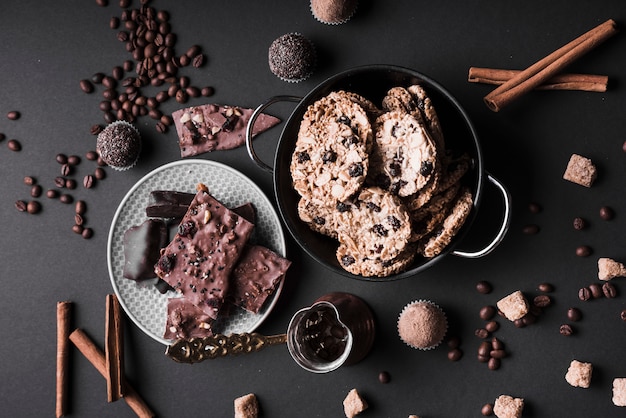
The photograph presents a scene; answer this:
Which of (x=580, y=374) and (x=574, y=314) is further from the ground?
(x=574, y=314)

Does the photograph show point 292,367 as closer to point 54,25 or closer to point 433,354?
point 433,354

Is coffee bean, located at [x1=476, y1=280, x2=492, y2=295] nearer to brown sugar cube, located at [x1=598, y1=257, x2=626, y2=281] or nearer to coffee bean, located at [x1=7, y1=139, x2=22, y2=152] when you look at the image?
brown sugar cube, located at [x1=598, y1=257, x2=626, y2=281]

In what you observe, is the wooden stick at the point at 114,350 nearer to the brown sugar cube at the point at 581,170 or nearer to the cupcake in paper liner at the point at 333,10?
the cupcake in paper liner at the point at 333,10

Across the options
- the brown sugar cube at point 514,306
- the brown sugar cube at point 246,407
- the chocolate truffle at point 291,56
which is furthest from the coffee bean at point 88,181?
the brown sugar cube at point 514,306

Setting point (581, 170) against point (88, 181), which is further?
point (88, 181)

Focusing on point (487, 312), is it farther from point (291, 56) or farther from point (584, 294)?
point (291, 56)

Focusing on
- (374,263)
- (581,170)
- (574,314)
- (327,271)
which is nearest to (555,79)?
(581,170)

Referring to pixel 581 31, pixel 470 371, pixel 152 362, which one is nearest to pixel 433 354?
pixel 470 371
